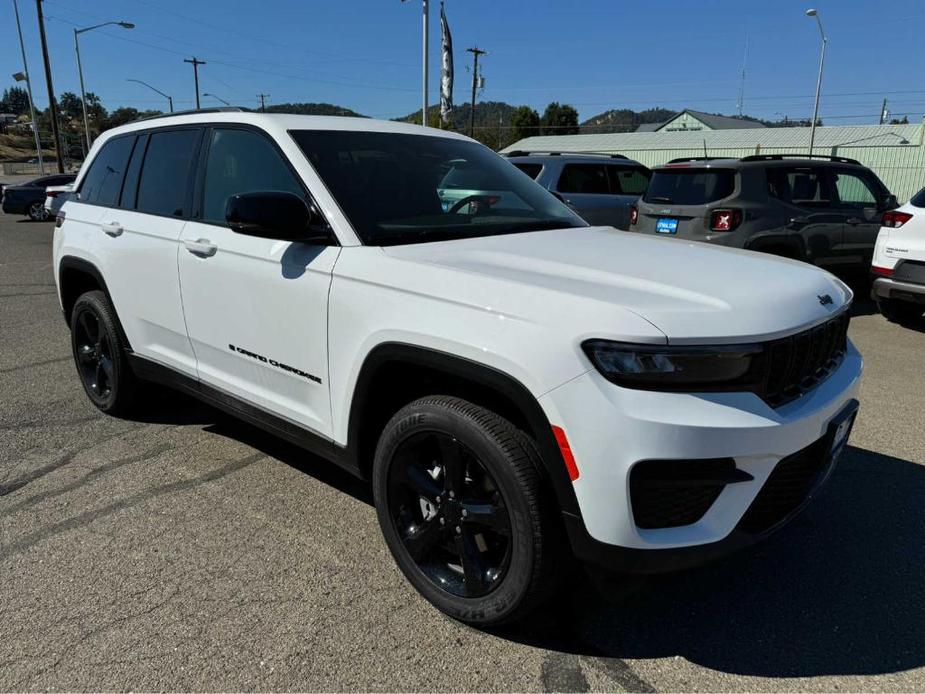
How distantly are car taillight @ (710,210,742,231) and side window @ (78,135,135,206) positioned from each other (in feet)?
18.8

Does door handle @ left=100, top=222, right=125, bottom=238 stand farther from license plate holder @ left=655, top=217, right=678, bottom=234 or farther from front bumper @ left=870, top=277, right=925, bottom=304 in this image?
front bumper @ left=870, top=277, right=925, bottom=304

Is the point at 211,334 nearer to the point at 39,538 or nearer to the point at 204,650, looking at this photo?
the point at 39,538

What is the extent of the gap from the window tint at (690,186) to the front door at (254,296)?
5728 mm

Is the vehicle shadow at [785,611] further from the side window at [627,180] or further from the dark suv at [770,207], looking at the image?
the side window at [627,180]

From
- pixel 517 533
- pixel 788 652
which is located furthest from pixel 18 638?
pixel 788 652

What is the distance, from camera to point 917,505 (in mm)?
3420

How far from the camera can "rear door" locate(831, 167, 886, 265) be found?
27.2 ft

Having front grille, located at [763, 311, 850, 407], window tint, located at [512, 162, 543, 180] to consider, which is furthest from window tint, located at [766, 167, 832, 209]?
front grille, located at [763, 311, 850, 407]

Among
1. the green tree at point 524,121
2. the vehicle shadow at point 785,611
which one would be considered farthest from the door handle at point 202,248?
the green tree at point 524,121

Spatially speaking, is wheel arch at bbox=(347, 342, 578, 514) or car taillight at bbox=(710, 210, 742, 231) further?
car taillight at bbox=(710, 210, 742, 231)

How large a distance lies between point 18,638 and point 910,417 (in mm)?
5073

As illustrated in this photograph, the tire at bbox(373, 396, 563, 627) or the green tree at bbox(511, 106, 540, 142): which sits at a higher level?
the green tree at bbox(511, 106, 540, 142)

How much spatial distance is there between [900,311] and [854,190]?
177 centimetres

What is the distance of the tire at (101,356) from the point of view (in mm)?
4195
